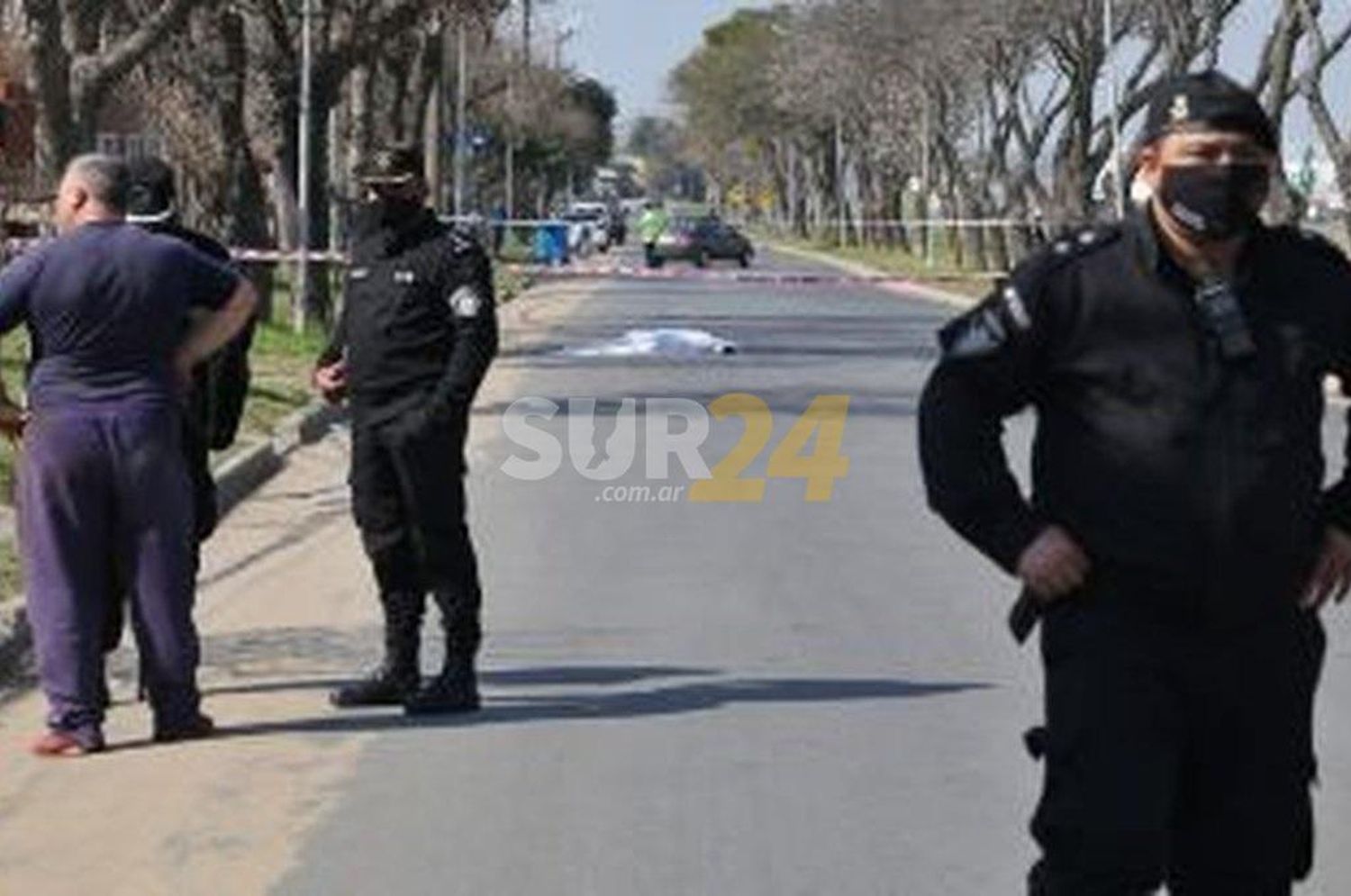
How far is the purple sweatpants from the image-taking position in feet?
26.8

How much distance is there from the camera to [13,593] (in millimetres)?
10961

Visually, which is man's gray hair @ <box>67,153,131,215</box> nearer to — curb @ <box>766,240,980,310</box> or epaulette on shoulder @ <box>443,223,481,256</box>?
epaulette on shoulder @ <box>443,223,481,256</box>

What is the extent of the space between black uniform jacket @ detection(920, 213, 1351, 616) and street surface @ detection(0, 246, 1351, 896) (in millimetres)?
2208

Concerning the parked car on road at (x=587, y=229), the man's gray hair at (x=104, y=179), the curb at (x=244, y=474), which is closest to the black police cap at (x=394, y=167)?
the man's gray hair at (x=104, y=179)

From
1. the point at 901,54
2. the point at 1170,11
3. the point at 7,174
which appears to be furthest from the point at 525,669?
the point at 901,54

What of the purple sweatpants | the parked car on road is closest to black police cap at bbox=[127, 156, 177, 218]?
the purple sweatpants

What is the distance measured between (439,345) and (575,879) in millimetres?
2560

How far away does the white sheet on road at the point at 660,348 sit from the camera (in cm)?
2984

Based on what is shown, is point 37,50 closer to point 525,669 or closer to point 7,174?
point 7,174

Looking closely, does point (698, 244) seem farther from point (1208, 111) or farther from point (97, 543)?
point (1208, 111)

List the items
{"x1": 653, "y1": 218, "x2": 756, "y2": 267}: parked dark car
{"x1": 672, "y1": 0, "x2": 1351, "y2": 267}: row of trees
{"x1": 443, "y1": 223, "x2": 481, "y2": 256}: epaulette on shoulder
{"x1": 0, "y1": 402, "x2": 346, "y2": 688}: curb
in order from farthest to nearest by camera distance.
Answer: {"x1": 653, "y1": 218, "x2": 756, "y2": 267}: parked dark car < {"x1": 672, "y1": 0, "x2": 1351, "y2": 267}: row of trees < {"x1": 0, "y1": 402, "x2": 346, "y2": 688}: curb < {"x1": 443, "y1": 223, "x2": 481, "y2": 256}: epaulette on shoulder

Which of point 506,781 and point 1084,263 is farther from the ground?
point 1084,263

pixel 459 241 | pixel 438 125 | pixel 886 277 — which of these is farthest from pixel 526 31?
pixel 459 241

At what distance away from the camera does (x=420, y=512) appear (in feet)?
28.9
